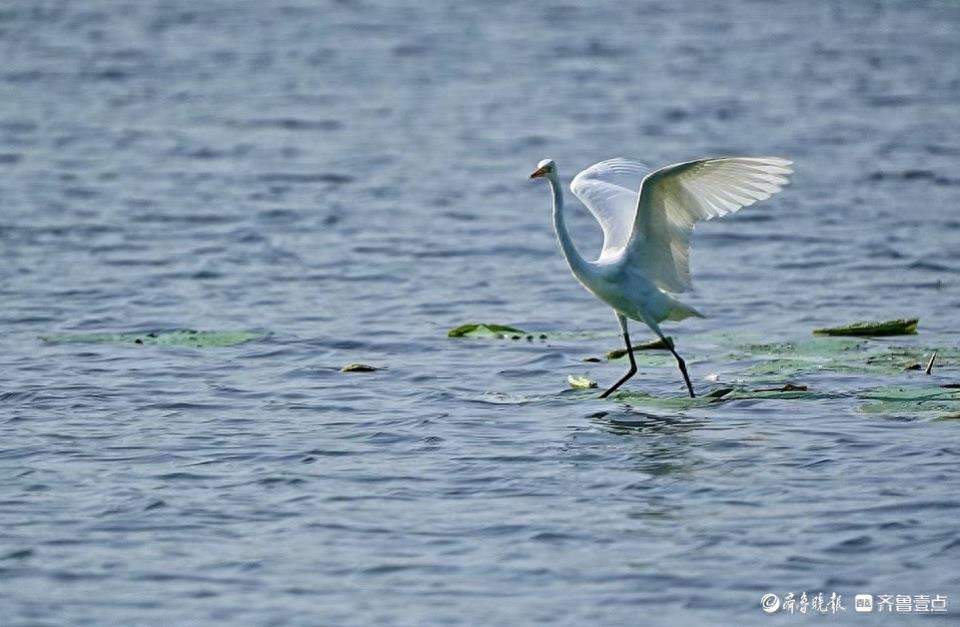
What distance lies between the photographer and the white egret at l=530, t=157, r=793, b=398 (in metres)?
11.4

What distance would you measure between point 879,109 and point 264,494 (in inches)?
719

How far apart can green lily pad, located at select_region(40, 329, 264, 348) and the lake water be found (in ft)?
0.43

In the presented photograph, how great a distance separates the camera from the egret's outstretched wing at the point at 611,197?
12758mm

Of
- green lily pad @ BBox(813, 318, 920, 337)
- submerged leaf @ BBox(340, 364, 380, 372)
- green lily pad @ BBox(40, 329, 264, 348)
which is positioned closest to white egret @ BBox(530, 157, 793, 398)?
green lily pad @ BBox(813, 318, 920, 337)

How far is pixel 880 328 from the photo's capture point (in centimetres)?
1340

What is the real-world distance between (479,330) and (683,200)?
2866 mm

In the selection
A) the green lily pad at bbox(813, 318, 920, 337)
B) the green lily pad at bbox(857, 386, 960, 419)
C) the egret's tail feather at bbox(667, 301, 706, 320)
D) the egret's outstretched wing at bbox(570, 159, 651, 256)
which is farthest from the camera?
the green lily pad at bbox(813, 318, 920, 337)

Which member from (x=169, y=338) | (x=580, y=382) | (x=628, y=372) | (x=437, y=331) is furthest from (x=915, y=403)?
(x=169, y=338)

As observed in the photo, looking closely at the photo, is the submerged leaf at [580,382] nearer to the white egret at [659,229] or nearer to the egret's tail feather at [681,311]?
the white egret at [659,229]

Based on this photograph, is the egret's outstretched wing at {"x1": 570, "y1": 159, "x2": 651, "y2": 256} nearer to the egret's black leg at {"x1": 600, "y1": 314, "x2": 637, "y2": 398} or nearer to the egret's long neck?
the egret's black leg at {"x1": 600, "y1": 314, "x2": 637, "y2": 398}

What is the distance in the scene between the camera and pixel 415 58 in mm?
31078

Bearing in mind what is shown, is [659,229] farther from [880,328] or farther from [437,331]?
[437,331]

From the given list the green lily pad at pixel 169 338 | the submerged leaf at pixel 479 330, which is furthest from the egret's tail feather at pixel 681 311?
the green lily pad at pixel 169 338

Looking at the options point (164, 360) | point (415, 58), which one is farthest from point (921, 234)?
point (415, 58)
